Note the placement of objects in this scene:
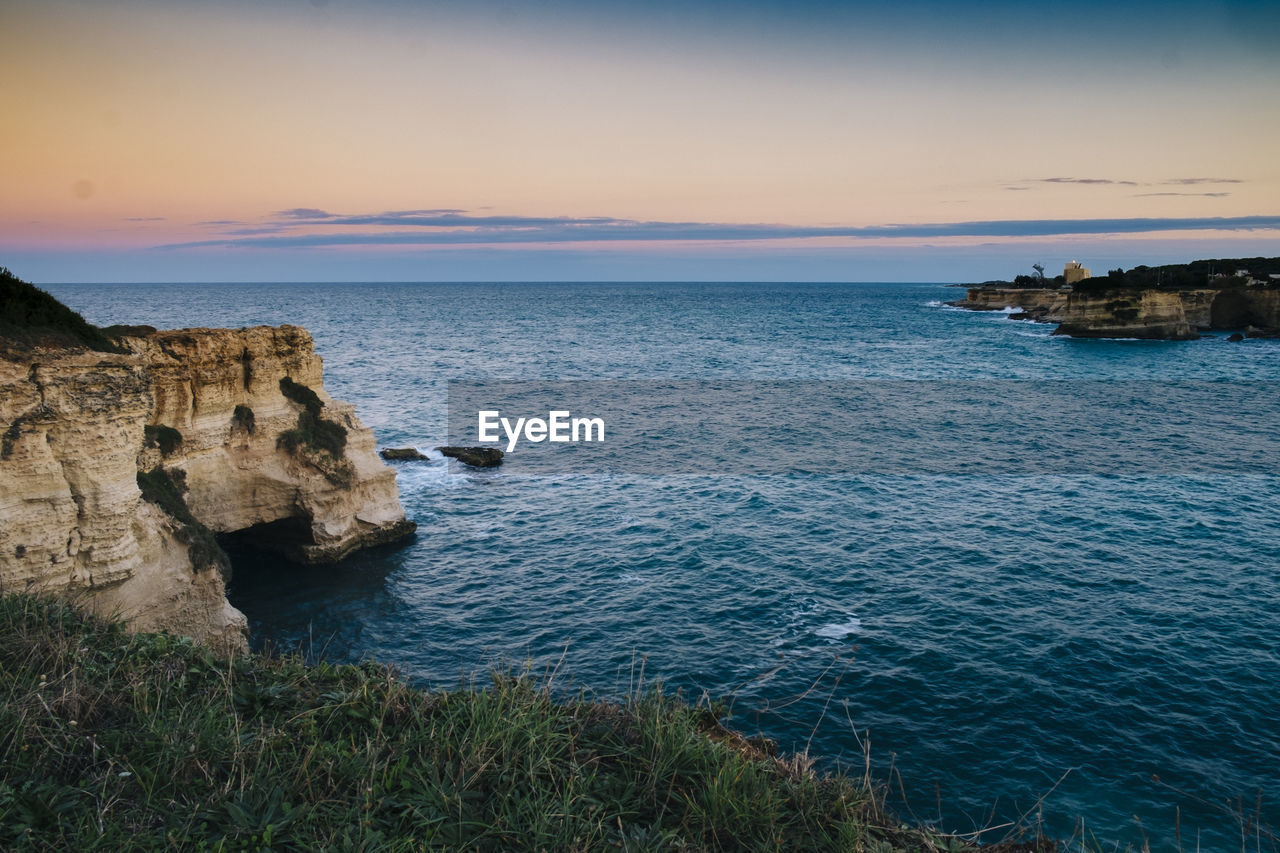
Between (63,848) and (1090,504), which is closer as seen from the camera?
(63,848)

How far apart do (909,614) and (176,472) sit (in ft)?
84.0

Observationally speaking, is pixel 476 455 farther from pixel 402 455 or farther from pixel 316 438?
pixel 316 438

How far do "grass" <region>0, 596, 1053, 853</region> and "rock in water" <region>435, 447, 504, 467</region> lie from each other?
113ft

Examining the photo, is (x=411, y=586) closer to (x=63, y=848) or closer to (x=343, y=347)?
(x=63, y=848)

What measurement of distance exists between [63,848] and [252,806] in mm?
1524

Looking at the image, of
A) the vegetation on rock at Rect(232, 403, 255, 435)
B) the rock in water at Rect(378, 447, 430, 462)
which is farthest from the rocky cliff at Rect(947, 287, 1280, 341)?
the vegetation on rock at Rect(232, 403, 255, 435)

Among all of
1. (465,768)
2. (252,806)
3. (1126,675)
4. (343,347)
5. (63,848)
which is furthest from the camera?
(343,347)

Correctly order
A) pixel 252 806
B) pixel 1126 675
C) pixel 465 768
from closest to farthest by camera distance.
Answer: pixel 252 806 < pixel 465 768 < pixel 1126 675

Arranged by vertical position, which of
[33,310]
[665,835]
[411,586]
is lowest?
[411,586]

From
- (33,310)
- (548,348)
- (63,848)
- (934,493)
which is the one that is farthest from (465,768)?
(548,348)

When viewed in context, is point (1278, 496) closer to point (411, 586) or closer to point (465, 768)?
point (411, 586)

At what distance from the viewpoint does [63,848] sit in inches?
264

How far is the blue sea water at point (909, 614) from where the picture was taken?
17344 millimetres

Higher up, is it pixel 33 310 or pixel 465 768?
pixel 33 310
